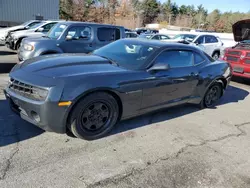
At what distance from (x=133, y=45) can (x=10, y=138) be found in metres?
2.59

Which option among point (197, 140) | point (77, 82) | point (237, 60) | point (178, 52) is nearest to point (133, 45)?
point (178, 52)

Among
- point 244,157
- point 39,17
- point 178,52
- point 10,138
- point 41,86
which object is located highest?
point 39,17

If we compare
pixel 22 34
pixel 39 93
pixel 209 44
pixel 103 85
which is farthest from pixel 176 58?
pixel 209 44

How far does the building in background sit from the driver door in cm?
2335

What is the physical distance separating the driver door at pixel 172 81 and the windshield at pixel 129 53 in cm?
24

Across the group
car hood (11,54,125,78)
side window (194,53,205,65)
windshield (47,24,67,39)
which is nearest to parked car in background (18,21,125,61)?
windshield (47,24,67,39)

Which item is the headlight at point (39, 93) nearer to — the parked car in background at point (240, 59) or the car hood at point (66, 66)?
the car hood at point (66, 66)

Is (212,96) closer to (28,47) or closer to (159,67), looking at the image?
(159,67)

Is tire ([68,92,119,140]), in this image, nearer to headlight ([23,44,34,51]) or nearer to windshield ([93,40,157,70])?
windshield ([93,40,157,70])

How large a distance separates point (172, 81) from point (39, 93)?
7.58ft

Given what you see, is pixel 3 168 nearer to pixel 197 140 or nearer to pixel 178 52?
pixel 197 140

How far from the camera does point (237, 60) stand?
852 centimetres

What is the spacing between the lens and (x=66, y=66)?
3.51 meters

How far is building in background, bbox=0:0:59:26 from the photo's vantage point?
23484mm
